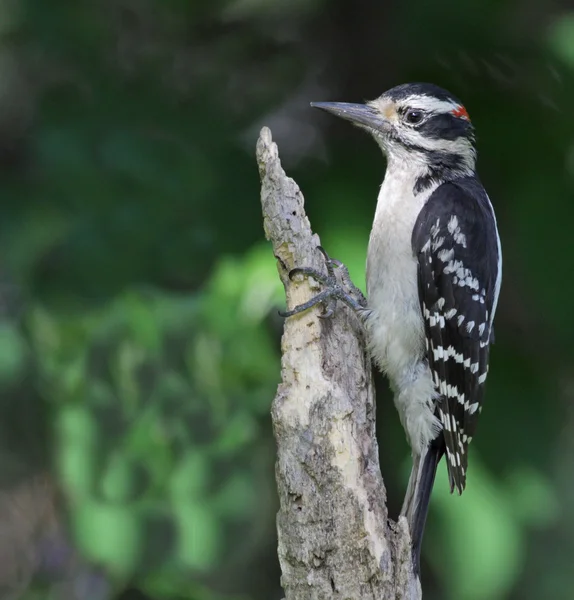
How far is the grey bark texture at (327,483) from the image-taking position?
2775mm

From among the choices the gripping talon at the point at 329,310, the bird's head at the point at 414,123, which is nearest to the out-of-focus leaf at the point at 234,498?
the gripping talon at the point at 329,310

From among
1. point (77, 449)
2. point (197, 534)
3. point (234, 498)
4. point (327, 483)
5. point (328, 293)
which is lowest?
point (197, 534)

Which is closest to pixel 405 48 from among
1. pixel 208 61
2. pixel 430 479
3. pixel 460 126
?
pixel 460 126

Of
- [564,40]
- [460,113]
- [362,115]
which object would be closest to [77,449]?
[362,115]

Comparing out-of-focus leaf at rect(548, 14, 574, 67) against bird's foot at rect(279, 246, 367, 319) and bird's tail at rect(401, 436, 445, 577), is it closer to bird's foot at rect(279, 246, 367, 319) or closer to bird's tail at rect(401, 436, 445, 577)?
bird's foot at rect(279, 246, 367, 319)

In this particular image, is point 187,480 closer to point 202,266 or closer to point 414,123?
point 202,266

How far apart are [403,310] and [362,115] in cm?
75

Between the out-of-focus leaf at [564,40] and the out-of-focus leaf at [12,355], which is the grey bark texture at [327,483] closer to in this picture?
the out-of-focus leaf at [564,40]

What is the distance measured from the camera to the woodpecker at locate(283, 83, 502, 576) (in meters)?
3.52

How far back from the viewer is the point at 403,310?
3.56 m

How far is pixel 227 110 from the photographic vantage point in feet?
14.9

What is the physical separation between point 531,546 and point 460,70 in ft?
7.27

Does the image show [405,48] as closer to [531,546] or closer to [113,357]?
[113,357]

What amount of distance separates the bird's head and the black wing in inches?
7.5
